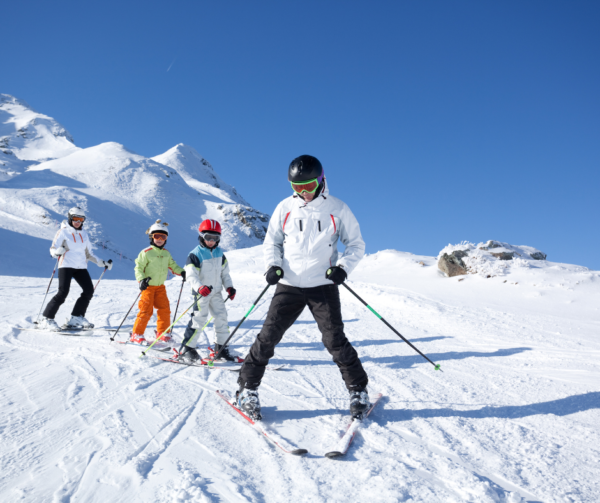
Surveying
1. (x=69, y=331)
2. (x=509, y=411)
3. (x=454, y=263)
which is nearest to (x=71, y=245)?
(x=69, y=331)

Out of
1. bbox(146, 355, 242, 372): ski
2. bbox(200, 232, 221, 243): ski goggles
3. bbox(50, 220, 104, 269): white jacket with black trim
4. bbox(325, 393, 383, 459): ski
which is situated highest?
bbox(200, 232, 221, 243): ski goggles

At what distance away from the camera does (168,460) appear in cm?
217

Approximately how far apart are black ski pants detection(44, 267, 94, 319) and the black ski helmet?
4881 mm

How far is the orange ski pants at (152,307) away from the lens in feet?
17.9

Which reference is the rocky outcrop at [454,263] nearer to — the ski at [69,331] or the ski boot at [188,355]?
the ski boot at [188,355]

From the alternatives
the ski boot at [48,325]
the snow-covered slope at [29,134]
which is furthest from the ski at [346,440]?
the snow-covered slope at [29,134]

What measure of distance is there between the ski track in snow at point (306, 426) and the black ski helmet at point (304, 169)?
1962 mm

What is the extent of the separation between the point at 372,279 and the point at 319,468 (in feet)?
34.0

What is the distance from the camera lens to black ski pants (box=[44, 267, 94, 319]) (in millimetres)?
6023

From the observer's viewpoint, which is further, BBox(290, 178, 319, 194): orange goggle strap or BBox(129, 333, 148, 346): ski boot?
BBox(129, 333, 148, 346): ski boot

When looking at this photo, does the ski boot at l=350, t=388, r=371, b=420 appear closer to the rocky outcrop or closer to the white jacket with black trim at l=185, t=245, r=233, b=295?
the white jacket with black trim at l=185, t=245, r=233, b=295

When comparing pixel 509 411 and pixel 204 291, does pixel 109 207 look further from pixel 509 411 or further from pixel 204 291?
pixel 509 411

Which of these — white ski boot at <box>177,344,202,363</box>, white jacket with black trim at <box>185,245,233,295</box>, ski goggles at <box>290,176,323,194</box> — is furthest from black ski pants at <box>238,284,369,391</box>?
white jacket with black trim at <box>185,245,233,295</box>

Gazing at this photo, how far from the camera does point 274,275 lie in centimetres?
296
